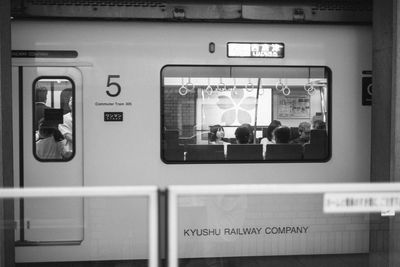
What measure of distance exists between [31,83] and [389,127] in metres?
3.49

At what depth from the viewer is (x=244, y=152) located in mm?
5387

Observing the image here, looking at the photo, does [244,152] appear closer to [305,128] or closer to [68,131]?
[305,128]

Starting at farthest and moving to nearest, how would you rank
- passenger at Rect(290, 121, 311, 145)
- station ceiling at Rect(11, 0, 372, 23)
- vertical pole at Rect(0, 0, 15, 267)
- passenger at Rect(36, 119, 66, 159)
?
passenger at Rect(290, 121, 311, 145)
passenger at Rect(36, 119, 66, 159)
station ceiling at Rect(11, 0, 372, 23)
vertical pole at Rect(0, 0, 15, 267)

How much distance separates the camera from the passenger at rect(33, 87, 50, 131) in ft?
17.2

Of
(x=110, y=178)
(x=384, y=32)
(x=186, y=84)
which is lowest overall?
(x=110, y=178)

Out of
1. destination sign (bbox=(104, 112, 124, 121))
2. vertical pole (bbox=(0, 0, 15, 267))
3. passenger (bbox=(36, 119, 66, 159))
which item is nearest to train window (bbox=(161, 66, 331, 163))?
destination sign (bbox=(104, 112, 124, 121))

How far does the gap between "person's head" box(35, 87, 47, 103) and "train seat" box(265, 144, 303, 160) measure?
231 cm

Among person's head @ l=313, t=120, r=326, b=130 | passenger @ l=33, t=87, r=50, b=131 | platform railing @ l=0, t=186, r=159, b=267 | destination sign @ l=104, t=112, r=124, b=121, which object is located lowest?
platform railing @ l=0, t=186, r=159, b=267

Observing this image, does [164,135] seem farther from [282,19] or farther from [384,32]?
[384,32]

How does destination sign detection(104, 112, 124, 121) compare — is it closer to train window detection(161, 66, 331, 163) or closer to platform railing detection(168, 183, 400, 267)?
train window detection(161, 66, 331, 163)

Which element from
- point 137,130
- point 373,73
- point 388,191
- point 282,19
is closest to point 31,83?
point 137,130

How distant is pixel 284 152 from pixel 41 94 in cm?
252

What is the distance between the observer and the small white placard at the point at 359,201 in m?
2.75

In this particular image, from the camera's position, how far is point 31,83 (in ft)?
17.2
